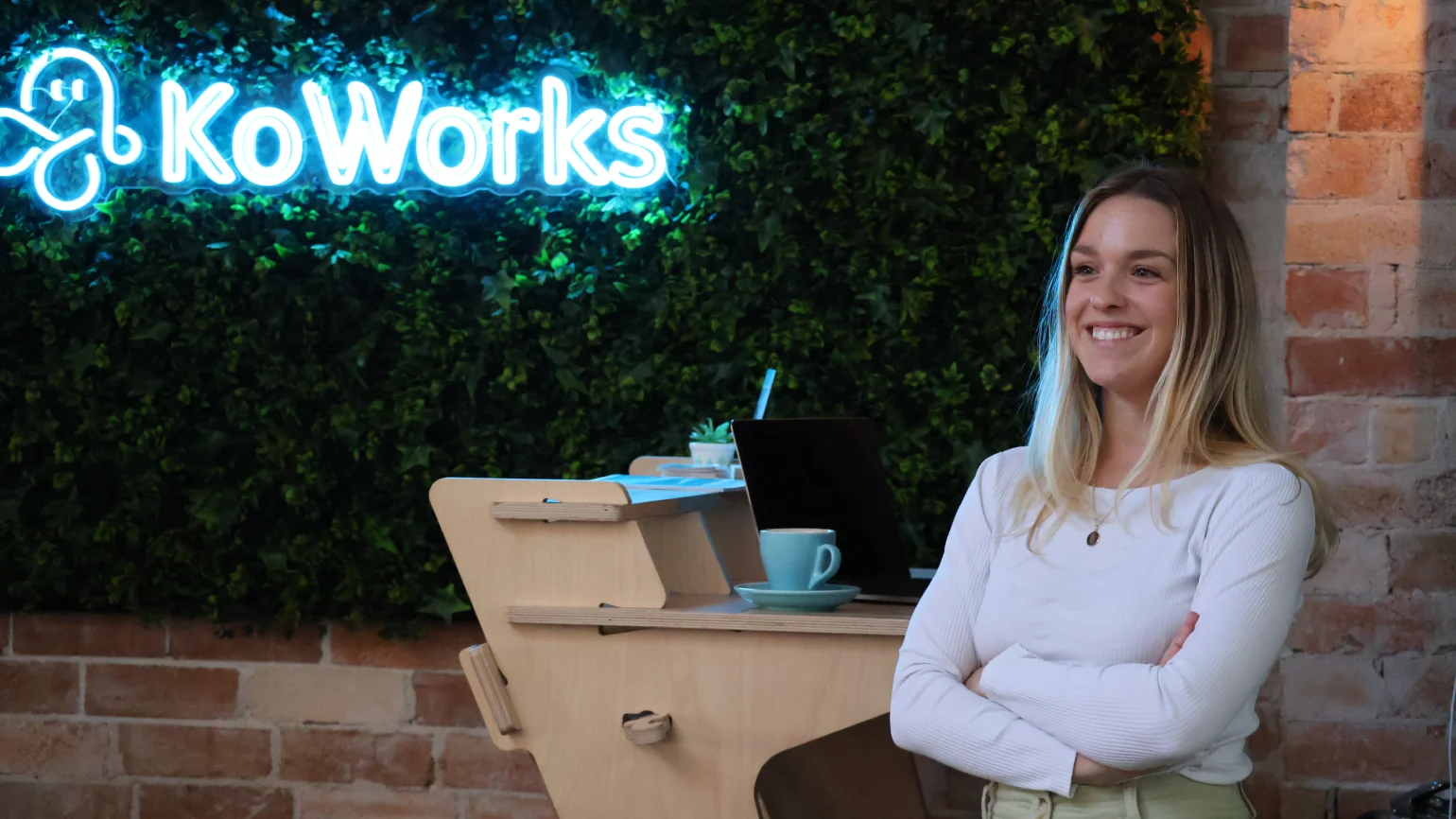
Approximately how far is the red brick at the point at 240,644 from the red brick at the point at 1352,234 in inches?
82.1

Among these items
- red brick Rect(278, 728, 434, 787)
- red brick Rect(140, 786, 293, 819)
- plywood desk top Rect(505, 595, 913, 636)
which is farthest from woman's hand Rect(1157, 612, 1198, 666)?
red brick Rect(140, 786, 293, 819)

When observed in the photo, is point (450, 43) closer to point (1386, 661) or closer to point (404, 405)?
point (404, 405)

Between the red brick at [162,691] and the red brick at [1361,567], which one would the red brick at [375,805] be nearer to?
the red brick at [162,691]

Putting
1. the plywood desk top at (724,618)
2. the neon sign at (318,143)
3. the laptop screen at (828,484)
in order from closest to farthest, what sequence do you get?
the plywood desk top at (724,618) → the laptop screen at (828,484) → the neon sign at (318,143)

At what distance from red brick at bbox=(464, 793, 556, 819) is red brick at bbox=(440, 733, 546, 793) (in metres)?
0.02

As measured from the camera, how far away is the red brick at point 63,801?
285 centimetres

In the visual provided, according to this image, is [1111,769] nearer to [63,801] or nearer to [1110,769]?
[1110,769]

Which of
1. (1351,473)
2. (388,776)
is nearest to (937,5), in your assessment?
(1351,473)

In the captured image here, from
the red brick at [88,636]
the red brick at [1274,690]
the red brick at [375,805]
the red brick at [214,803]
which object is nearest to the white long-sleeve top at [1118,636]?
the red brick at [1274,690]

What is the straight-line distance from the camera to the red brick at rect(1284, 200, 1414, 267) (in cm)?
232

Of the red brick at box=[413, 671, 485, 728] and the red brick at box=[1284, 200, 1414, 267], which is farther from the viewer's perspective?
the red brick at box=[413, 671, 485, 728]

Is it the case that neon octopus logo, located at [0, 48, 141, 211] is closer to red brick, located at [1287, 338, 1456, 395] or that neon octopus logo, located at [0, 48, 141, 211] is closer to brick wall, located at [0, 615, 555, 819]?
brick wall, located at [0, 615, 555, 819]

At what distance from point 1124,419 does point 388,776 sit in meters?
1.92

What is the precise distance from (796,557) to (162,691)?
5.82 feet
